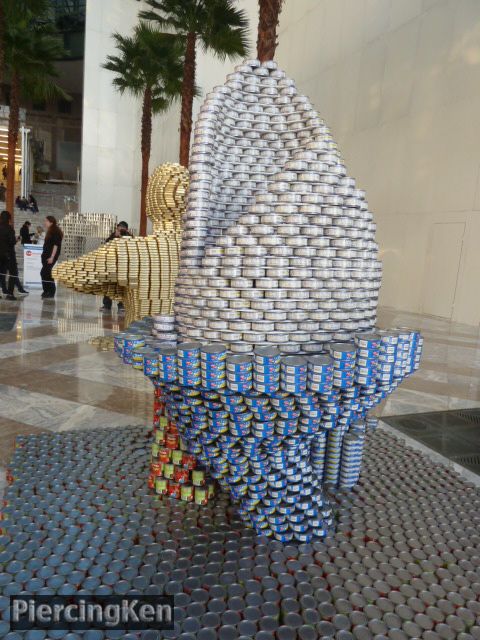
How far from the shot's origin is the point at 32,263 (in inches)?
495

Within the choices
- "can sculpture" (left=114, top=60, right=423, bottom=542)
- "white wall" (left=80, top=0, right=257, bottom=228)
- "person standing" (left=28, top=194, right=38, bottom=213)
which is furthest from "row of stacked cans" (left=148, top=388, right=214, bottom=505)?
"person standing" (left=28, top=194, right=38, bottom=213)

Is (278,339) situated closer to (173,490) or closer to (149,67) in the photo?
(173,490)

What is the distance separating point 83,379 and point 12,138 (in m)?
Answer: 15.7

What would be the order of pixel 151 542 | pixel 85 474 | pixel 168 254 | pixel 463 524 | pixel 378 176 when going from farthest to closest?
pixel 378 176
pixel 168 254
pixel 85 474
pixel 463 524
pixel 151 542

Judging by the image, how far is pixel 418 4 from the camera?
11.9 m

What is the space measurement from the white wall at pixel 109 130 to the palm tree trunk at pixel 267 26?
65.3 ft

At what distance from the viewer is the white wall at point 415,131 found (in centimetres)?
1065

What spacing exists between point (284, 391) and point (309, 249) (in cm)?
66

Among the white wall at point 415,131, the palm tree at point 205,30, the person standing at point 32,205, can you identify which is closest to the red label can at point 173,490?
the white wall at point 415,131

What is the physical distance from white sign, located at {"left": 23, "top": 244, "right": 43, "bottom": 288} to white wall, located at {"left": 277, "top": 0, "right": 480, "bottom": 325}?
8.83m

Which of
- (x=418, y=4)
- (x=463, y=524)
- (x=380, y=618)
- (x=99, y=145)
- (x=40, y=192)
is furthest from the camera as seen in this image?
(x=40, y=192)

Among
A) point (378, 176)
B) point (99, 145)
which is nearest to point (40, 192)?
point (99, 145)

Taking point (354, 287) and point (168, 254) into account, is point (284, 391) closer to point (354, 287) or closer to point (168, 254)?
point (354, 287)

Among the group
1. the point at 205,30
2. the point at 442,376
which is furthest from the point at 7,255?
the point at 442,376
